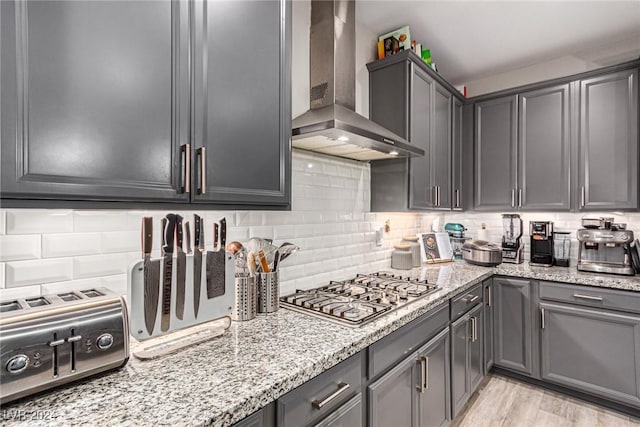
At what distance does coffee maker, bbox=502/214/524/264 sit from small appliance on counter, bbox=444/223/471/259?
34 cm

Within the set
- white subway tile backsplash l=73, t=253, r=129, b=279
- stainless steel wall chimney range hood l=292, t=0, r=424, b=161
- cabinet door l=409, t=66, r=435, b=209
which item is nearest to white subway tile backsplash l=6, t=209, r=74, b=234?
white subway tile backsplash l=73, t=253, r=129, b=279

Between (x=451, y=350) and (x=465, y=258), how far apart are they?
1.11 m

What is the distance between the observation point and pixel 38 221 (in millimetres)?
1008

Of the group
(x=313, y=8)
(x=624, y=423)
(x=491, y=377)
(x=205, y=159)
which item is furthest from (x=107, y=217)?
(x=624, y=423)

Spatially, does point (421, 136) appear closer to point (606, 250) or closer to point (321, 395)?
point (606, 250)

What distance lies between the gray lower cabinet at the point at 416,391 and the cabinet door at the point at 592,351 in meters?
1.12

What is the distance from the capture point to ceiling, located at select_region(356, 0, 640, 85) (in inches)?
86.1

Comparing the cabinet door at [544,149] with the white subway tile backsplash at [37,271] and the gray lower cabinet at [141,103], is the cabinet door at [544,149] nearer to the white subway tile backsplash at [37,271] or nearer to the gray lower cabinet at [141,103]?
the gray lower cabinet at [141,103]

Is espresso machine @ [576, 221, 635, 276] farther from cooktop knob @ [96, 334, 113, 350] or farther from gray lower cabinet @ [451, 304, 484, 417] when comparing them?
cooktop knob @ [96, 334, 113, 350]

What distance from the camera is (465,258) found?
2873 millimetres

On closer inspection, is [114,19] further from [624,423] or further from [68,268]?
[624,423]

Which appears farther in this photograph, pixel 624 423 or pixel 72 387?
pixel 624 423

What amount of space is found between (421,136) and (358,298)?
4.48ft

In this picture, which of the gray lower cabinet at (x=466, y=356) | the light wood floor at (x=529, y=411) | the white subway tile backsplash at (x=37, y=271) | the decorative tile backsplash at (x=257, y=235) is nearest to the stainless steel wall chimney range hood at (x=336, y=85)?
the decorative tile backsplash at (x=257, y=235)
